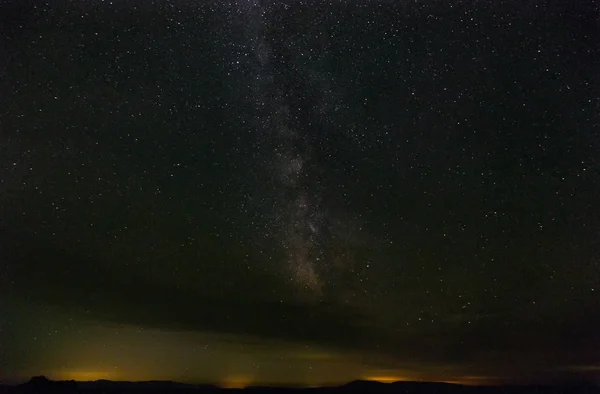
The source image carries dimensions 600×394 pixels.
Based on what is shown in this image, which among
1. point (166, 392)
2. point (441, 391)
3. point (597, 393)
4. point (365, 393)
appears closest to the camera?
point (597, 393)

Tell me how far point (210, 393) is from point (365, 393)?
14.9m

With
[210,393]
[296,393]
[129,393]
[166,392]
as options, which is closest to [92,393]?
[129,393]

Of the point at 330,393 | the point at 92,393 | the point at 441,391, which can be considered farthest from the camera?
the point at 330,393

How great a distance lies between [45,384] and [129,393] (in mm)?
13195

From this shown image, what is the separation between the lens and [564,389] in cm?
1611

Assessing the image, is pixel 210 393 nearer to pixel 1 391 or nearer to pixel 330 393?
pixel 330 393

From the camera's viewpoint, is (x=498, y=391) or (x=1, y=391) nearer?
(x=1, y=391)

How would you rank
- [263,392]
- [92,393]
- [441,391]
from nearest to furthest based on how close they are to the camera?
Result: 1. [92,393]
2. [263,392]
3. [441,391]

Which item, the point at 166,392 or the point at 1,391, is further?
the point at 166,392

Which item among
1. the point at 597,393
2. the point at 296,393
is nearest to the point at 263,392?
the point at 296,393

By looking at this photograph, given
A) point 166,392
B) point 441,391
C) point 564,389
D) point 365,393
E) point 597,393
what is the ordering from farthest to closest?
point 441,391 → point 166,392 → point 365,393 → point 564,389 → point 597,393

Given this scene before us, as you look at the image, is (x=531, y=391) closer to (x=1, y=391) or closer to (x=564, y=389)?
(x=564, y=389)

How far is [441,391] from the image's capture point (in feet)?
122

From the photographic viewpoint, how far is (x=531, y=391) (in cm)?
2461
